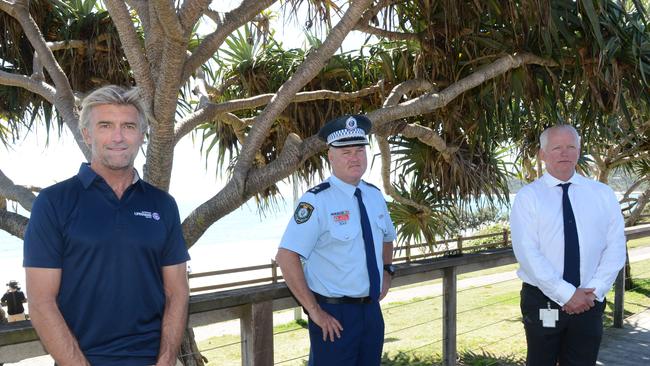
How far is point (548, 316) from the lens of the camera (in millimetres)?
2842

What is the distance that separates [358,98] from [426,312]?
5.88 m

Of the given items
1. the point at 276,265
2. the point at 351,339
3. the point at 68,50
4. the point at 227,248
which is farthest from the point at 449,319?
the point at 227,248

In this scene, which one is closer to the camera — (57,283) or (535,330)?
(57,283)

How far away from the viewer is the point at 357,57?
5.82 meters

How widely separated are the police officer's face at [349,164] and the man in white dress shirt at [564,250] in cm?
81

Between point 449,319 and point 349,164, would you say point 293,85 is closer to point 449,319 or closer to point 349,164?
point 349,164

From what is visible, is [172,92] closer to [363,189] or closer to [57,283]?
[363,189]

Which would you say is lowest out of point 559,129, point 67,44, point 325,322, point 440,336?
point 440,336

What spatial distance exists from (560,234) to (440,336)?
562 cm

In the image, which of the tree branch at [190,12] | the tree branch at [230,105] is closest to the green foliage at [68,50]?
the tree branch at [230,105]

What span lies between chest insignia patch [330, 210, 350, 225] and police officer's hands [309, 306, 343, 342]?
1.11 feet

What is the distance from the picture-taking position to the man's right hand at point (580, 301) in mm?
2754

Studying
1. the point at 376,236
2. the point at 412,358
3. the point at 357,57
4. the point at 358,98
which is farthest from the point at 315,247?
the point at 412,358

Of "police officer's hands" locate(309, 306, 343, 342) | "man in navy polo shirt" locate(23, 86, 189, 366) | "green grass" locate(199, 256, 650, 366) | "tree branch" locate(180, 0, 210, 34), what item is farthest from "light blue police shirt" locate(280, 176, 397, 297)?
"green grass" locate(199, 256, 650, 366)
